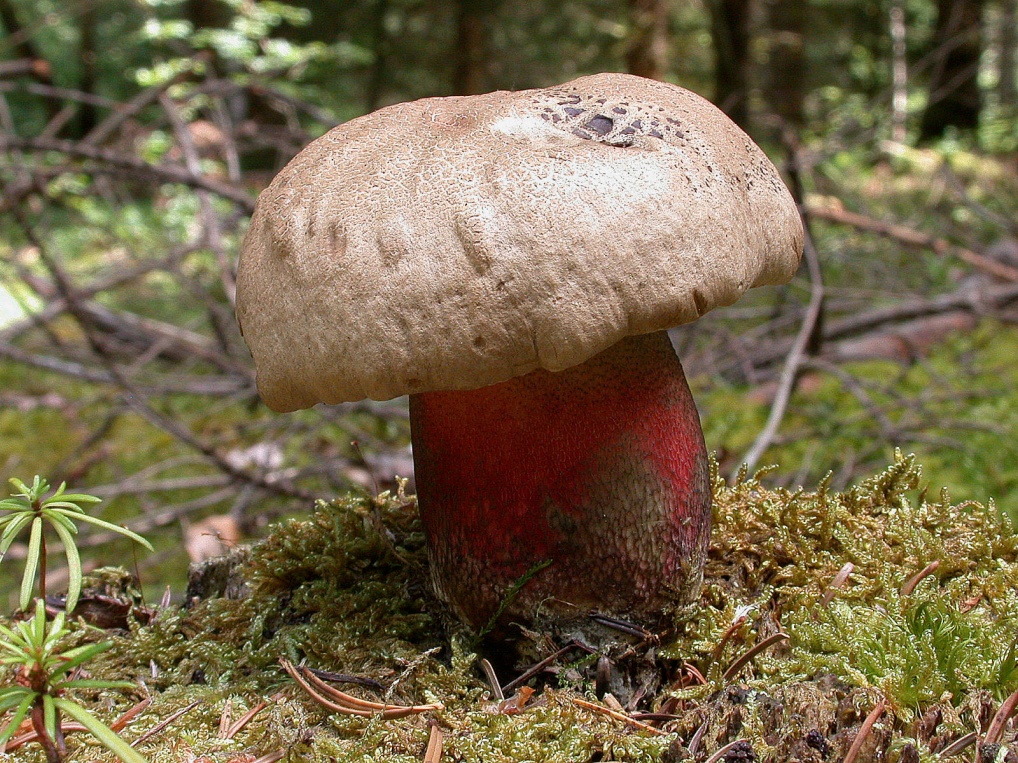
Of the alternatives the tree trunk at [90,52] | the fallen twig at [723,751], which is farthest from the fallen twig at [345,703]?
the tree trunk at [90,52]

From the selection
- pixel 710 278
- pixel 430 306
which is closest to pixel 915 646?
pixel 710 278

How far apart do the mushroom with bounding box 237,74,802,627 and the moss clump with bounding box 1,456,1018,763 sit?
115 millimetres

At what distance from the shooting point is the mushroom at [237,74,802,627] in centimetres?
101

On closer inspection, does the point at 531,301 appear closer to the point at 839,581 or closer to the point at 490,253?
the point at 490,253

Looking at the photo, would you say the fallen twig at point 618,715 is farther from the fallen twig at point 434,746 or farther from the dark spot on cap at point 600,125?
the dark spot on cap at point 600,125

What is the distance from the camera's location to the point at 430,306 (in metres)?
1.01

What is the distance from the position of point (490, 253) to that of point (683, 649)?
724 mm

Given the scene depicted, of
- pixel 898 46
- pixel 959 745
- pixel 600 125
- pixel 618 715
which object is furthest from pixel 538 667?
pixel 898 46

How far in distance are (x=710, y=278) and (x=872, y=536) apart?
2.51 feet

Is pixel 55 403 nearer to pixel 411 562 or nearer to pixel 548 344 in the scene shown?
pixel 411 562

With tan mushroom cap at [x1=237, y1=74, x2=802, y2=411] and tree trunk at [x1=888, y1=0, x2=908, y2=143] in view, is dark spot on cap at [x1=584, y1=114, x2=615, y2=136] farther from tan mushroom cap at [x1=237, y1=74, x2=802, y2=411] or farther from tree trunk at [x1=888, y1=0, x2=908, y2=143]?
tree trunk at [x1=888, y1=0, x2=908, y2=143]

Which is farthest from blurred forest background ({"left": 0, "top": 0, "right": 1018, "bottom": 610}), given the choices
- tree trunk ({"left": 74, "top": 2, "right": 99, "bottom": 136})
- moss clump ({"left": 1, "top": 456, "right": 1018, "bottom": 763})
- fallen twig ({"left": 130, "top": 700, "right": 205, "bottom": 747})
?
tree trunk ({"left": 74, "top": 2, "right": 99, "bottom": 136})

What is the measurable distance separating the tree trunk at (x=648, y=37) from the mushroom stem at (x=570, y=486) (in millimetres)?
5007

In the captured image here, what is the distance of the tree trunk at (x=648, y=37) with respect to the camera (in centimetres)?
575
